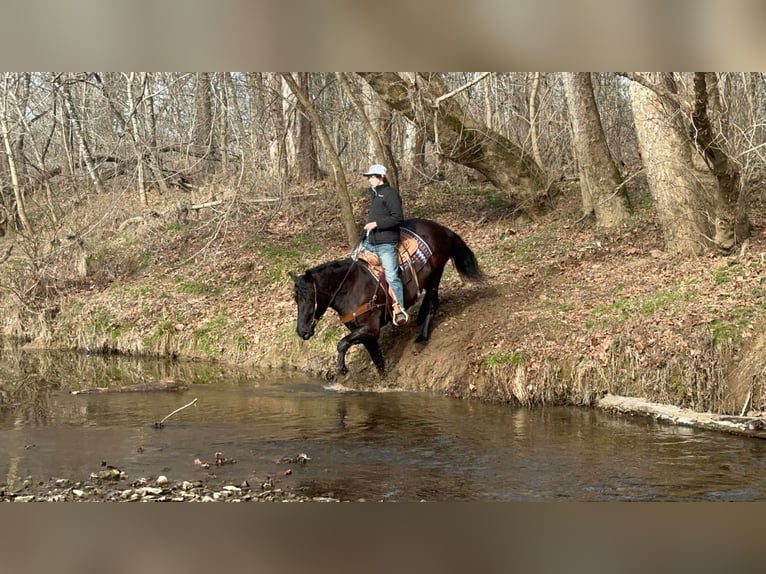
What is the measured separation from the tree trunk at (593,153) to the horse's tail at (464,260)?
4602 millimetres

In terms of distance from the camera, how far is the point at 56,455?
27.6 feet

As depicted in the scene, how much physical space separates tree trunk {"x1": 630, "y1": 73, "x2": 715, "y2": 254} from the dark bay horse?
436cm

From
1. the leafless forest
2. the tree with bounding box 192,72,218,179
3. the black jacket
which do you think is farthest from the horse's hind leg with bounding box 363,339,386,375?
the tree with bounding box 192,72,218,179

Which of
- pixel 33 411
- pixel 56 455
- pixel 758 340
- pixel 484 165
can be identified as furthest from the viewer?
pixel 484 165

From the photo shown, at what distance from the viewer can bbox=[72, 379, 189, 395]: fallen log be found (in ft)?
39.9

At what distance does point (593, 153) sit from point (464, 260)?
5345 mm

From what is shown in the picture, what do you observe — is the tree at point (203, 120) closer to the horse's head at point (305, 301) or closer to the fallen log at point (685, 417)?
the horse's head at point (305, 301)

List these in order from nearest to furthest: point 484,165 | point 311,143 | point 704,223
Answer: point 704,223 < point 484,165 < point 311,143

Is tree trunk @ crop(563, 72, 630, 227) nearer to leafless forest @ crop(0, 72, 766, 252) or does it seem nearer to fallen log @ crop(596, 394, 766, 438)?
leafless forest @ crop(0, 72, 766, 252)

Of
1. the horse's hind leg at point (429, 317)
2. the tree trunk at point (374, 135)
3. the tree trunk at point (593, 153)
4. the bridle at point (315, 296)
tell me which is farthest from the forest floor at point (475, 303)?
the tree trunk at point (374, 135)

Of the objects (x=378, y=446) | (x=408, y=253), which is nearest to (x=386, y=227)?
(x=408, y=253)
